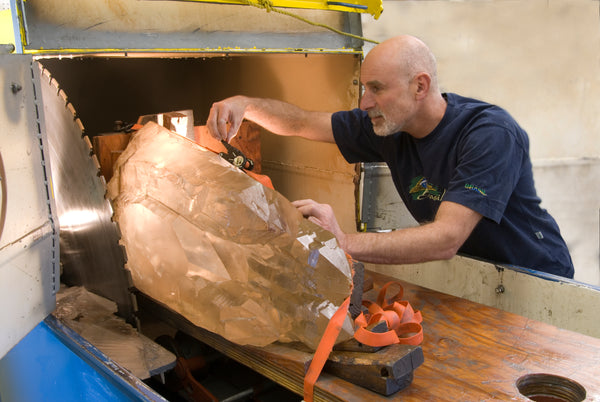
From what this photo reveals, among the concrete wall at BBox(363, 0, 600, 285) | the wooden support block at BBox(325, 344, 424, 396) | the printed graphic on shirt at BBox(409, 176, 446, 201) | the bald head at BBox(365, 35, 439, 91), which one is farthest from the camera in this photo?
the concrete wall at BBox(363, 0, 600, 285)

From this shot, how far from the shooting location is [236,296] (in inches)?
51.6

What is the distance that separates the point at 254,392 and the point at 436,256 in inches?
29.7

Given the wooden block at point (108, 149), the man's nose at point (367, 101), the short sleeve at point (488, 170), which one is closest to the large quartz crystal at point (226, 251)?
the wooden block at point (108, 149)

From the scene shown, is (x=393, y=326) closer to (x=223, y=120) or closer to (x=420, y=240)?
(x=420, y=240)

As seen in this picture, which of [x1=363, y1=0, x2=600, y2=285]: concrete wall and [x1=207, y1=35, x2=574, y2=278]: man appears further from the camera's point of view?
[x1=363, y1=0, x2=600, y2=285]: concrete wall

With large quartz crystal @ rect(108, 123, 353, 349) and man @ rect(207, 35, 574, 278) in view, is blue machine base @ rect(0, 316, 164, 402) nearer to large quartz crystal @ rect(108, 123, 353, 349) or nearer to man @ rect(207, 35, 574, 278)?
large quartz crystal @ rect(108, 123, 353, 349)

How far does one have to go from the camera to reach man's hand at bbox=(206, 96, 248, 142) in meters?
1.90

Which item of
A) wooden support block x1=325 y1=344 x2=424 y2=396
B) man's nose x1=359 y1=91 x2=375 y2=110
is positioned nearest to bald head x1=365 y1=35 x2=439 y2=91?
man's nose x1=359 y1=91 x2=375 y2=110

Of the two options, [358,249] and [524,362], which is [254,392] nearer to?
[358,249]

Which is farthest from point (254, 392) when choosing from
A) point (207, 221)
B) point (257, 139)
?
point (257, 139)

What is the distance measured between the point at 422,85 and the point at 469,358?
3.32 ft

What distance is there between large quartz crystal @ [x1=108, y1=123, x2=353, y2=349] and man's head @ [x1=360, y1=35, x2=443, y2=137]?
72 centimetres

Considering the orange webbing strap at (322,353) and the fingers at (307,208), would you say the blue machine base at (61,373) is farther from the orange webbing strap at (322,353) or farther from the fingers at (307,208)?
the fingers at (307,208)

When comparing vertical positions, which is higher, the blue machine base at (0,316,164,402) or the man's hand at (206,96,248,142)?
the man's hand at (206,96,248,142)
